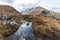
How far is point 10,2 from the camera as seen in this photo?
27.9 feet


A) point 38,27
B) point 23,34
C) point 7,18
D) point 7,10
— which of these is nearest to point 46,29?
point 38,27

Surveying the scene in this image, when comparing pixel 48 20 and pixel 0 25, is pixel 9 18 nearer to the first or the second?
pixel 0 25

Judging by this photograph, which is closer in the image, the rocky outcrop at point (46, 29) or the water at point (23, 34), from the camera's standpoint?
the rocky outcrop at point (46, 29)

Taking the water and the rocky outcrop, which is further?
the water

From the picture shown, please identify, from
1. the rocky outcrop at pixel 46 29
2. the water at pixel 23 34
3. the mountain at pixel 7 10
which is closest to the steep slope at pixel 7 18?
the mountain at pixel 7 10

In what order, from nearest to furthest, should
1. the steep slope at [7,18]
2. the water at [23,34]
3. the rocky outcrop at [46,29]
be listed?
the rocky outcrop at [46,29]
the steep slope at [7,18]
the water at [23,34]

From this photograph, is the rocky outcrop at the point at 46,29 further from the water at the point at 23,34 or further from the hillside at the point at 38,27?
the water at the point at 23,34

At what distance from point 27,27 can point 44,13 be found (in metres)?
1.40

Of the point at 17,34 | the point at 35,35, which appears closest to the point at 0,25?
the point at 17,34

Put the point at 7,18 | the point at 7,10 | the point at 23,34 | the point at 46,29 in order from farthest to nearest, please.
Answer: the point at 7,10, the point at 7,18, the point at 23,34, the point at 46,29

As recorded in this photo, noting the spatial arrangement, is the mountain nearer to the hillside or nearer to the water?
the hillside

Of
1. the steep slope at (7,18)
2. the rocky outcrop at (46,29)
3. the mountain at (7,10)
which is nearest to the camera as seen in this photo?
the rocky outcrop at (46,29)

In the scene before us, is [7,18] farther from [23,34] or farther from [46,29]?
[46,29]

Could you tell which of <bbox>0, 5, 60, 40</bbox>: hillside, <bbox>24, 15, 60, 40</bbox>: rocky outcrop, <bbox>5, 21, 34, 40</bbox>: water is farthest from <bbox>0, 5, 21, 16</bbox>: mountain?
<bbox>24, 15, 60, 40</bbox>: rocky outcrop
